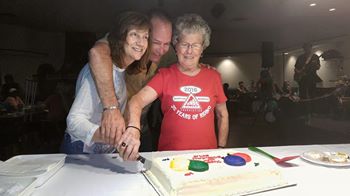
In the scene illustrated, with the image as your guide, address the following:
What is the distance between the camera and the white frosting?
1.86 feet

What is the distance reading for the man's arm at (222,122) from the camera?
103 centimetres

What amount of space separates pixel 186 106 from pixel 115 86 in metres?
0.25

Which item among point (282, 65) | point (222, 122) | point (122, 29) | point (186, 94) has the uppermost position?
point (122, 29)

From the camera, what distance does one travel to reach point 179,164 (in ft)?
2.10

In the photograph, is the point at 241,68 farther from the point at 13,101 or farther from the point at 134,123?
the point at 13,101

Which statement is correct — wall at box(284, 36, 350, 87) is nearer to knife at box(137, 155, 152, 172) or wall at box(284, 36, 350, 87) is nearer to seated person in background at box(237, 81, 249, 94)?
seated person in background at box(237, 81, 249, 94)

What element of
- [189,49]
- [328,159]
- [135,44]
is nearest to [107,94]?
[135,44]

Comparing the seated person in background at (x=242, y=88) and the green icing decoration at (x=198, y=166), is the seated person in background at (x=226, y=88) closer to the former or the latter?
the seated person in background at (x=242, y=88)

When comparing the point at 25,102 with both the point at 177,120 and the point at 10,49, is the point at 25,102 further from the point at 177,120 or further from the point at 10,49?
the point at 177,120

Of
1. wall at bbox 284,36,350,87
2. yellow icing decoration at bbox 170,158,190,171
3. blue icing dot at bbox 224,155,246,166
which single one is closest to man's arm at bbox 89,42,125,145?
yellow icing decoration at bbox 170,158,190,171

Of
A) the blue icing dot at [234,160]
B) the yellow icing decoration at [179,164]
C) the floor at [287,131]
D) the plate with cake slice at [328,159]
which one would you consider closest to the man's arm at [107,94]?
the yellow icing decoration at [179,164]

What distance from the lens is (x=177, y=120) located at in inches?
37.4

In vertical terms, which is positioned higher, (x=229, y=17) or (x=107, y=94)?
(x=229, y=17)

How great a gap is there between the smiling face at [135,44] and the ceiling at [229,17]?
10 centimetres
